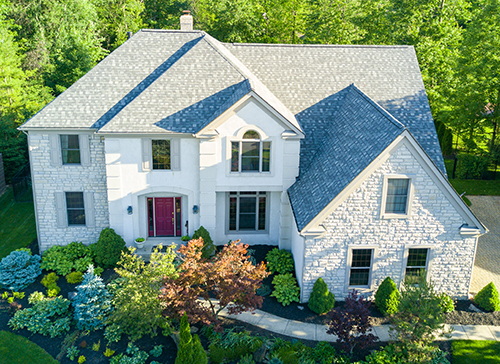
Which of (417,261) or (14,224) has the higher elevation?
(417,261)

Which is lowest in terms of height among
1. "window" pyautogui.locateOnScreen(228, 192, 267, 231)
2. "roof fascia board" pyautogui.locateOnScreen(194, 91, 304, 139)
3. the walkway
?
the walkway

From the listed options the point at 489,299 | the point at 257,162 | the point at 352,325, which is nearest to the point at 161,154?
the point at 257,162

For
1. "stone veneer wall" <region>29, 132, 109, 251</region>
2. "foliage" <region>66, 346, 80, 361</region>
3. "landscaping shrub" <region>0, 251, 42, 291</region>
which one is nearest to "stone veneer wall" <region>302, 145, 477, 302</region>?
"foliage" <region>66, 346, 80, 361</region>

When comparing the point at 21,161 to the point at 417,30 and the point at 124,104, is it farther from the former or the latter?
the point at 417,30

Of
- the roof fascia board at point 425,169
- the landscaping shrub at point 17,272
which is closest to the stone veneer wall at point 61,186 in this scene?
the landscaping shrub at point 17,272

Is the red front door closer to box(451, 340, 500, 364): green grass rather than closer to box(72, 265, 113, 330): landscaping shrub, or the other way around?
box(72, 265, 113, 330): landscaping shrub

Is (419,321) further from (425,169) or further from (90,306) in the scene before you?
(90,306)

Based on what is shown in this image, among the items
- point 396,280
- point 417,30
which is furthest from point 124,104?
point 417,30
